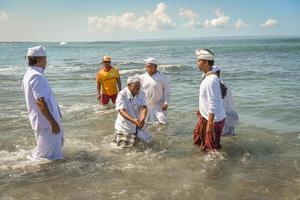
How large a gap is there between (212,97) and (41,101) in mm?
2438

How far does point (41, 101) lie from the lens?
520 centimetres

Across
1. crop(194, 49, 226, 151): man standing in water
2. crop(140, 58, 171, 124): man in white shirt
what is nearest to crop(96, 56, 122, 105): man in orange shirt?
crop(140, 58, 171, 124): man in white shirt

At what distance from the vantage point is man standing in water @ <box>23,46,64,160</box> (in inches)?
205

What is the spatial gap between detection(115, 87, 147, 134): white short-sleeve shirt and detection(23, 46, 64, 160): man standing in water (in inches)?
51.1

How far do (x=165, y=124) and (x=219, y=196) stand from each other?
3911 mm

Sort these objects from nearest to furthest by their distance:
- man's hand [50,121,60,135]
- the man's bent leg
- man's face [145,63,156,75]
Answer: man's hand [50,121,60,135] < the man's bent leg < man's face [145,63,156,75]

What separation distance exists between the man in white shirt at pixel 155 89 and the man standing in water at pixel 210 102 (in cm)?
210

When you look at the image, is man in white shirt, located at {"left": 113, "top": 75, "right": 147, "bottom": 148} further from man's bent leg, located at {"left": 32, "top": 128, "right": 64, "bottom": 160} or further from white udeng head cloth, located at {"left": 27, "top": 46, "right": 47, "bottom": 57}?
white udeng head cloth, located at {"left": 27, "top": 46, "right": 47, "bottom": 57}

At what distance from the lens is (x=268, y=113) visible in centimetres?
998

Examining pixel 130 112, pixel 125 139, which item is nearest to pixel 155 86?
pixel 130 112

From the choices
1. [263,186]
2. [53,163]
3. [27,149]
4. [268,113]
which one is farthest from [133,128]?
[268,113]

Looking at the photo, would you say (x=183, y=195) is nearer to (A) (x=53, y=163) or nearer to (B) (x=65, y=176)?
(B) (x=65, y=176)

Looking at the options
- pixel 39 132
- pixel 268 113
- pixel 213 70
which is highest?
pixel 213 70

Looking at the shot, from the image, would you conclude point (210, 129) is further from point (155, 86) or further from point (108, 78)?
point (108, 78)
